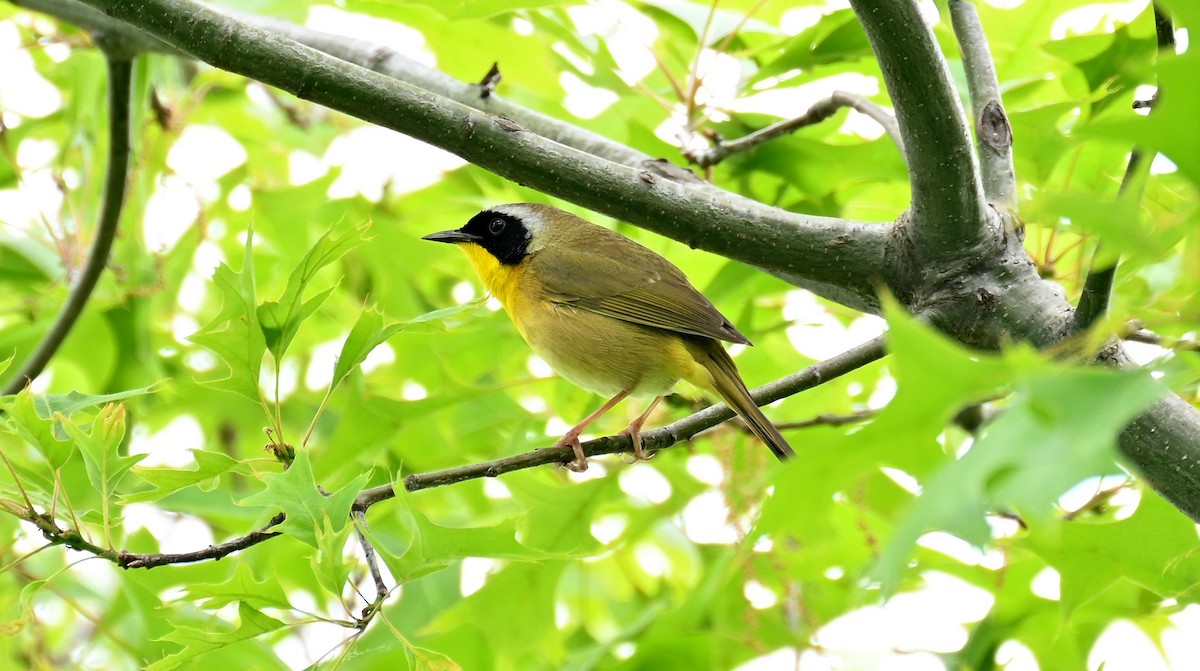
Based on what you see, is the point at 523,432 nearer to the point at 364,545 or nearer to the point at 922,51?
the point at 364,545

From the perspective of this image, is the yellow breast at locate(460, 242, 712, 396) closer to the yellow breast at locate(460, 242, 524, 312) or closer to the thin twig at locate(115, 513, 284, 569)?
the yellow breast at locate(460, 242, 524, 312)

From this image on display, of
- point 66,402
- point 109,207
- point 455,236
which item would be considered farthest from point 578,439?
point 109,207

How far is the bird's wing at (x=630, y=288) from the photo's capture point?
434 cm

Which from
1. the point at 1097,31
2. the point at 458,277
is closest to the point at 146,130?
the point at 458,277

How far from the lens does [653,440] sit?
11.1 ft

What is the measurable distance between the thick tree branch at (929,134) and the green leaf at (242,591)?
185 centimetres

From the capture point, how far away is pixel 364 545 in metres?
2.79

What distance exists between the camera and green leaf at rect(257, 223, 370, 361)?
2.87 meters

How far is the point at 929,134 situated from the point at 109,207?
10.0 feet

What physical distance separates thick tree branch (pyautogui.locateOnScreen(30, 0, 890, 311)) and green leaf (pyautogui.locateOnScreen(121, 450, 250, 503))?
0.98 metres

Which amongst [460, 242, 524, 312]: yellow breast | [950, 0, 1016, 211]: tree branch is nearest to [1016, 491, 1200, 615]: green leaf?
[950, 0, 1016, 211]: tree branch

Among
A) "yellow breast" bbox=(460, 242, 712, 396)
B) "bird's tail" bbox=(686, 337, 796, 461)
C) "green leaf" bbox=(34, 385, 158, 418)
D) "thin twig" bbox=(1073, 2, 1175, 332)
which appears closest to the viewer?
"thin twig" bbox=(1073, 2, 1175, 332)

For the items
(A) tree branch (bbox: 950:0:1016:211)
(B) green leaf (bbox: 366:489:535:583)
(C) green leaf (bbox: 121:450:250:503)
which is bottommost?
(B) green leaf (bbox: 366:489:535:583)

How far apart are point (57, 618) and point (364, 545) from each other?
213 inches
